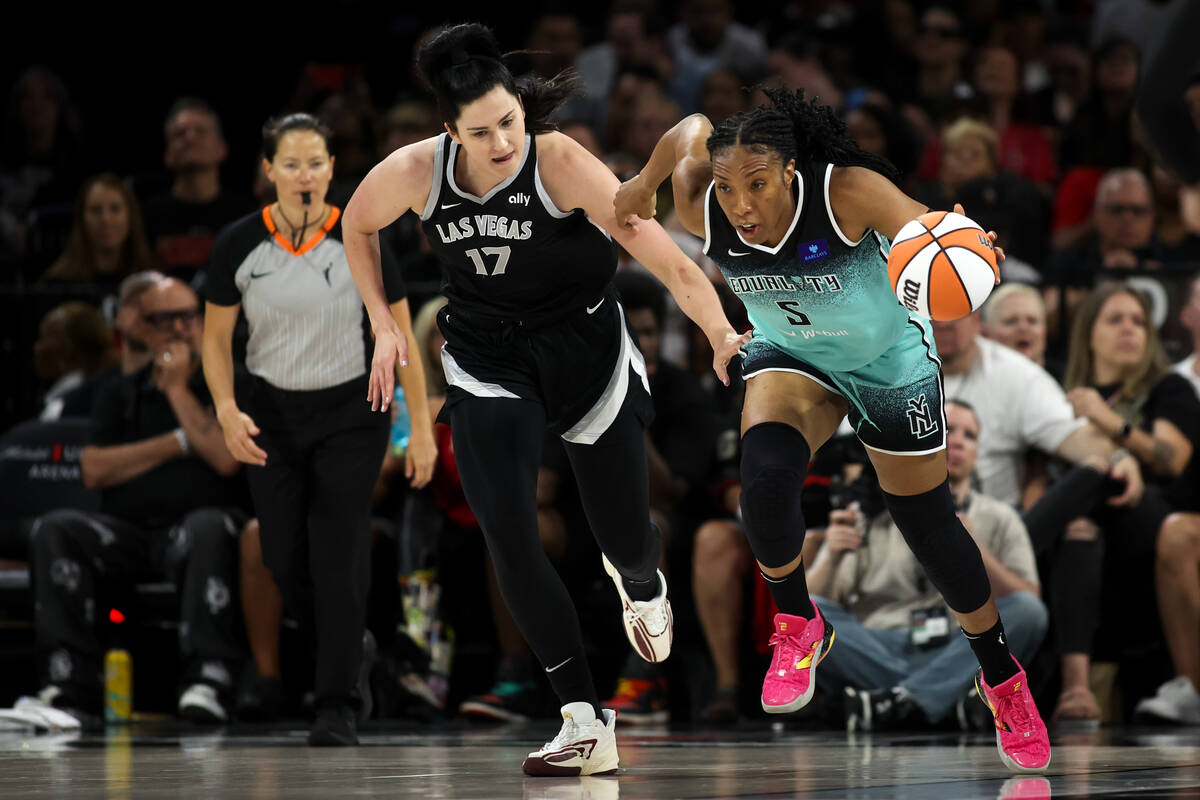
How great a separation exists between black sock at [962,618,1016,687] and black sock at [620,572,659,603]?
1.01m

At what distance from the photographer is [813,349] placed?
4.66 m

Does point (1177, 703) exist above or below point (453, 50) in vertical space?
below

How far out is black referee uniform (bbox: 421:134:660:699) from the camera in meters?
4.59

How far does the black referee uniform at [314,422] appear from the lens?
5.80 metres

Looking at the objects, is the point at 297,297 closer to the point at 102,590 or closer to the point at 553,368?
the point at 553,368

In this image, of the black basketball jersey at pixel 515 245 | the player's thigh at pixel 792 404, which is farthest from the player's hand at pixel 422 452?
the player's thigh at pixel 792 404

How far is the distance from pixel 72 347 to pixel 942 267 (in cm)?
580

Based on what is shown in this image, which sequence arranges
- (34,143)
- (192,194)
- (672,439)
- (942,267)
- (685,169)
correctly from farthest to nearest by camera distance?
(34,143), (192,194), (672,439), (685,169), (942,267)

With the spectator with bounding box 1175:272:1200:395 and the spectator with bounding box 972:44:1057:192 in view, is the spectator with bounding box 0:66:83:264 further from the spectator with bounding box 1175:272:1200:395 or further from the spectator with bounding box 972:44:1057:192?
the spectator with bounding box 1175:272:1200:395

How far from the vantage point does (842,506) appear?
660 cm

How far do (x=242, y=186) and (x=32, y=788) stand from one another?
287 inches

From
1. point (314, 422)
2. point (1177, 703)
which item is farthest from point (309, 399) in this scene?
point (1177, 703)

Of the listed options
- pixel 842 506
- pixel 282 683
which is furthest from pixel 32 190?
pixel 842 506

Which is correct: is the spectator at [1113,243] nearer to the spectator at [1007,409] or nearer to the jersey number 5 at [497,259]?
the spectator at [1007,409]
